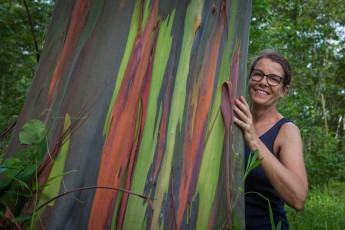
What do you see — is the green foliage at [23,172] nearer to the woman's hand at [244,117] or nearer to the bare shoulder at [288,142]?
the woman's hand at [244,117]

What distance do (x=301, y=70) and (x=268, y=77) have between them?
9892 mm

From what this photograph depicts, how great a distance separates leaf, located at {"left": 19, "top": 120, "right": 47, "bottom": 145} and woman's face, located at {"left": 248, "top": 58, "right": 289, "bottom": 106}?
114 cm

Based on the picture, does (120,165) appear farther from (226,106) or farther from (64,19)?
(64,19)

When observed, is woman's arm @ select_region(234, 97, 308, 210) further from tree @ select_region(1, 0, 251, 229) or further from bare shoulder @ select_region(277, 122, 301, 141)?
tree @ select_region(1, 0, 251, 229)

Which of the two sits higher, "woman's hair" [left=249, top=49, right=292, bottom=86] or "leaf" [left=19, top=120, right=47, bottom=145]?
"woman's hair" [left=249, top=49, right=292, bottom=86]

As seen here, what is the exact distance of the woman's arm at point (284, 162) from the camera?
141 cm

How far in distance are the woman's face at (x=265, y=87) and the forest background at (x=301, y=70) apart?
979mm

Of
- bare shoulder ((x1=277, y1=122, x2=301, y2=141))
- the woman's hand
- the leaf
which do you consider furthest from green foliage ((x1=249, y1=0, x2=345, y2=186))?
the leaf

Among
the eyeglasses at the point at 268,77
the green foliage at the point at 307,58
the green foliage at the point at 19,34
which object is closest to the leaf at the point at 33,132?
the eyeglasses at the point at 268,77

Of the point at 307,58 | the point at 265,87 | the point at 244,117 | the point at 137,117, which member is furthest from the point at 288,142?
the point at 307,58

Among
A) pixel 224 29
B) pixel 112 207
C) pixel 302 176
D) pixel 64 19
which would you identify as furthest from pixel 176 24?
pixel 302 176

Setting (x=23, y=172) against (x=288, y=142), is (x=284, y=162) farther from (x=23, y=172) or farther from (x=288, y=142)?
(x=23, y=172)

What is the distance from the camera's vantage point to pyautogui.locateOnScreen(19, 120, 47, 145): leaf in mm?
1074

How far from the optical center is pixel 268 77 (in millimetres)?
1968
